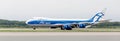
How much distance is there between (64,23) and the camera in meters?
64.8

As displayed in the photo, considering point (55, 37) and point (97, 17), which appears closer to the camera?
point (55, 37)

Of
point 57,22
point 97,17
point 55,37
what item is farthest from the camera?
point 97,17

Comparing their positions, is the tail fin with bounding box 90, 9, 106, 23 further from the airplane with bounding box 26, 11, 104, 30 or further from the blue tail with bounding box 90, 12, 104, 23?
the airplane with bounding box 26, 11, 104, 30

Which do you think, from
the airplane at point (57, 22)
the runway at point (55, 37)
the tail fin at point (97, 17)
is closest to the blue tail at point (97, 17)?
the tail fin at point (97, 17)

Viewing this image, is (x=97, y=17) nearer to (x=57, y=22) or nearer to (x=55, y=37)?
(x=57, y=22)

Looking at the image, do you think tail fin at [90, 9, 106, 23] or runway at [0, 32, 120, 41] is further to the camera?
tail fin at [90, 9, 106, 23]

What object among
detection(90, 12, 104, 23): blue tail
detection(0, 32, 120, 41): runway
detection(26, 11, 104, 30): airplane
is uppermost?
detection(90, 12, 104, 23): blue tail

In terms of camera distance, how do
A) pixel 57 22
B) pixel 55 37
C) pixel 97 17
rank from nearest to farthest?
pixel 55 37 < pixel 57 22 < pixel 97 17

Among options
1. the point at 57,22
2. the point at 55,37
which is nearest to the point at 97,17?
the point at 57,22

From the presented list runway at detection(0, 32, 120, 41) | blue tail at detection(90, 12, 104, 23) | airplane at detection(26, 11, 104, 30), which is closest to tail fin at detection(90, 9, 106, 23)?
blue tail at detection(90, 12, 104, 23)

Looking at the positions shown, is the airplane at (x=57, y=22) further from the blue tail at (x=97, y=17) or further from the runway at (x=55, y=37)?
the runway at (x=55, y=37)

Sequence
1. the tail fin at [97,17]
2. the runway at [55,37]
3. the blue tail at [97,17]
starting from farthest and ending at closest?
the blue tail at [97,17]
the tail fin at [97,17]
the runway at [55,37]

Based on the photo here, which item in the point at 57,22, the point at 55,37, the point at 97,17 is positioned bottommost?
the point at 55,37

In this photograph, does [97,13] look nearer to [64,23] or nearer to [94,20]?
[94,20]
